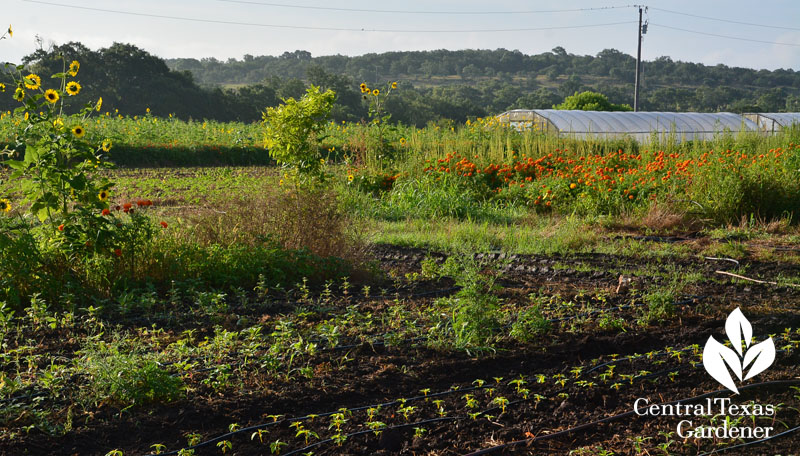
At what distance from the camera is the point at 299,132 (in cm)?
595

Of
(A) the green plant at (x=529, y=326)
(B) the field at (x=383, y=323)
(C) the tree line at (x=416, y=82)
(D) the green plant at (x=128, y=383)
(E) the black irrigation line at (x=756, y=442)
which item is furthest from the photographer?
(C) the tree line at (x=416, y=82)

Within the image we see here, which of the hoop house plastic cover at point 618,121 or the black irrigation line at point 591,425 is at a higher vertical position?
the hoop house plastic cover at point 618,121

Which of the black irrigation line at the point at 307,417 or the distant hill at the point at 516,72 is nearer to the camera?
the black irrigation line at the point at 307,417

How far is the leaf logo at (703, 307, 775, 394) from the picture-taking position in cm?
304

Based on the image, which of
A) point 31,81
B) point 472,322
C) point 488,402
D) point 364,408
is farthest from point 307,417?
point 31,81

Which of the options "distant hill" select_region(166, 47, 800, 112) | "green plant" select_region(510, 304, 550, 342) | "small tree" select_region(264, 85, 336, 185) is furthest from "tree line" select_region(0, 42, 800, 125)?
"green plant" select_region(510, 304, 550, 342)

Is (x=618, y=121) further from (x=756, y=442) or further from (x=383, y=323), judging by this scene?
(x=756, y=442)

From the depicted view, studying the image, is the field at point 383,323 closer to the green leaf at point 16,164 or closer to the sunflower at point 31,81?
the green leaf at point 16,164

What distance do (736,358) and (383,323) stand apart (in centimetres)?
189

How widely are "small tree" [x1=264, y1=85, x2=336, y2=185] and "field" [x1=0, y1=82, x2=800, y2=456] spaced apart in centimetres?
6

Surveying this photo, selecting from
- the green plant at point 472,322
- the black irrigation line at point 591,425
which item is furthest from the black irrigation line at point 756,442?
the green plant at point 472,322

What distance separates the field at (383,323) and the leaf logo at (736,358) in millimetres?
41

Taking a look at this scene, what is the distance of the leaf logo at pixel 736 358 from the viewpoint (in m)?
3.04

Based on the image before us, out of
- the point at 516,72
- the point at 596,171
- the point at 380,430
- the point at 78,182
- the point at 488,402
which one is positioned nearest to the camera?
the point at 380,430
